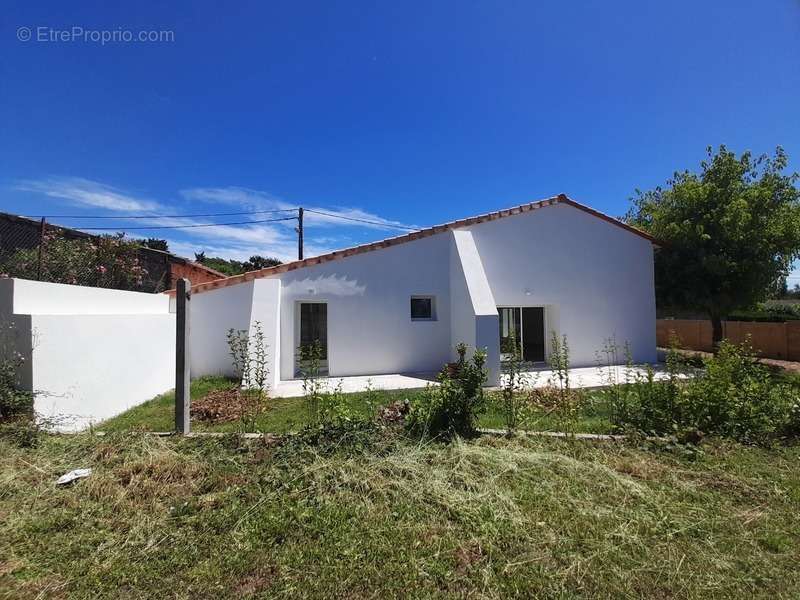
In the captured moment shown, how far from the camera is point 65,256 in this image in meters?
9.16

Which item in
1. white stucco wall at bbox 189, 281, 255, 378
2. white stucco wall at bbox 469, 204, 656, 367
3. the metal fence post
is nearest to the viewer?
the metal fence post

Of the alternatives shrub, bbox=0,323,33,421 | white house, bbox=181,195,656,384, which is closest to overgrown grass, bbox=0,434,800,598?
shrub, bbox=0,323,33,421

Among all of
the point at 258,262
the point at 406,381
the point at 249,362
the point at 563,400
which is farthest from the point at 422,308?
the point at 258,262

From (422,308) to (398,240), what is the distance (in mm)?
2418

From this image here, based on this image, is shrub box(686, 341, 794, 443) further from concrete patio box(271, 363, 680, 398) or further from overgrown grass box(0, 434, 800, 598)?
concrete patio box(271, 363, 680, 398)

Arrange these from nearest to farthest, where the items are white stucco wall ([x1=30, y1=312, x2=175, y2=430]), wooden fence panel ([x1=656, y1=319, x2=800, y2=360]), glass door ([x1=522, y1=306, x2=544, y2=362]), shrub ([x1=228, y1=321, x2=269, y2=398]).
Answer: shrub ([x1=228, y1=321, x2=269, y2=398]) < white stucco wall ([x1=30, y1=312, x2=175, y2=430]) < glass door ([x1=522, y1=306, x2=544, y2=362]) < wooden fence panel ([x1=656, y1=319, x2=800, y2=360])

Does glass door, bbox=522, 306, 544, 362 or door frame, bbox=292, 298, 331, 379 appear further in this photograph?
glass door, bbox=522, 306, 544, 362

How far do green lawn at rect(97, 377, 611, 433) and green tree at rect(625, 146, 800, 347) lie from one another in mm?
9912

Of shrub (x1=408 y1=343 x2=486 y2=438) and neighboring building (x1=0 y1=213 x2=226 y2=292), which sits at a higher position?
neighboring building (x1=0 y1=213 x2=226 y2=292)

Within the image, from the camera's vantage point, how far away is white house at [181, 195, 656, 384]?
10.8 m

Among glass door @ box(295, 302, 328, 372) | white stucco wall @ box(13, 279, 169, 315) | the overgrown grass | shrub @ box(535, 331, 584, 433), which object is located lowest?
the overgrown grass

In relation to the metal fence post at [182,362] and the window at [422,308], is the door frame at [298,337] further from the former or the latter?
the metal fence post at [182,362]

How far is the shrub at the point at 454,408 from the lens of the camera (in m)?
5.25

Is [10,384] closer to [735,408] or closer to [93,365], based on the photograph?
[93,365]
